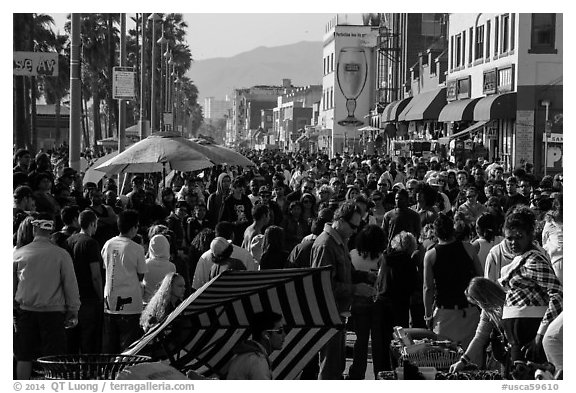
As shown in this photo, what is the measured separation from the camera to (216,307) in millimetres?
7609

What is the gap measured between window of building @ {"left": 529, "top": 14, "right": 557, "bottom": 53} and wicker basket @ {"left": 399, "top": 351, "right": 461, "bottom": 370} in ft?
109

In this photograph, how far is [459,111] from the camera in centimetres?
4644

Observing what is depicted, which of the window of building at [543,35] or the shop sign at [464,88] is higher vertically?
the window of building at [543,35]

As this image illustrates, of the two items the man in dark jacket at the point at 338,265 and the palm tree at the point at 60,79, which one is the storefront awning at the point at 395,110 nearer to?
the palm tree at the point at 60,79

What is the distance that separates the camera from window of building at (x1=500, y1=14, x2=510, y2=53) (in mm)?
42375

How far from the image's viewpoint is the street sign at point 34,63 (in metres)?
17.5

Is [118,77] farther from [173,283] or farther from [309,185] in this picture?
[173,283]

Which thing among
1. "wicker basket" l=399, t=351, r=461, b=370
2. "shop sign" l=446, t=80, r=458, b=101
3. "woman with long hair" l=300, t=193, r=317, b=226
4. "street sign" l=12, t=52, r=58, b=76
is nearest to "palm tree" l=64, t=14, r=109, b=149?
"shop sign" l=446, t=80, r=458, b=101

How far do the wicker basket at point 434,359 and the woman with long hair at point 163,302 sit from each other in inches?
71.2

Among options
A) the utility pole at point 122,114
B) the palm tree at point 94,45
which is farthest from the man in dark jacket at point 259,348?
the palm tree at point 94,45

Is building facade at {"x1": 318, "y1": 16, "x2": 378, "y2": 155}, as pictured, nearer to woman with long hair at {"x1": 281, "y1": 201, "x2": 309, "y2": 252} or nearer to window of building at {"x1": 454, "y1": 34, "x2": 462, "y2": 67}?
window of building at {"x1": 454, "y1": 34, "x2": 462, "y2": 67}

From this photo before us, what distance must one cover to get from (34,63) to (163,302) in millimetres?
9675

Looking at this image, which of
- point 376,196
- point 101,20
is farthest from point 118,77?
point 101,20

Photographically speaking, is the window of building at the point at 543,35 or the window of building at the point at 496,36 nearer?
the window of building at the point at 543,35
